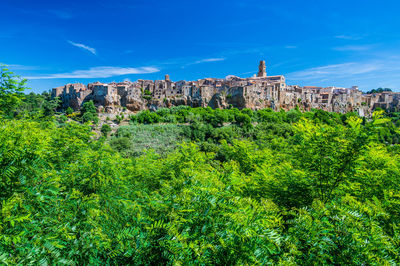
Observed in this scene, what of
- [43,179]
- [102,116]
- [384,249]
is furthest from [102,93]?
[384,249]

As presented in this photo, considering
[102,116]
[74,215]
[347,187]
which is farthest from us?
[102,116]

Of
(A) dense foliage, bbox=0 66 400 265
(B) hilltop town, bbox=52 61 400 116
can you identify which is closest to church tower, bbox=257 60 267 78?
(B) hilltop town, bbox=52 61 400 116

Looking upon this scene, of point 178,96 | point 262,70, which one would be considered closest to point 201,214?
point 178,96

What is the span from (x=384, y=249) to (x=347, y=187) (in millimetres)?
2505

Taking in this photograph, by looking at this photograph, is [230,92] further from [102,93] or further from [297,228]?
[297,228]

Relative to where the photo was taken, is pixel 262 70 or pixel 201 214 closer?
pixel 201 214

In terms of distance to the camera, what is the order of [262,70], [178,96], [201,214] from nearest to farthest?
[201,214], [178,96], [262,70]

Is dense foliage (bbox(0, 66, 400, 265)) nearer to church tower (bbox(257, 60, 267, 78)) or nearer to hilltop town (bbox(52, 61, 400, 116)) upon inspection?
hilltop town (bbox(52, 61, 400, 116))

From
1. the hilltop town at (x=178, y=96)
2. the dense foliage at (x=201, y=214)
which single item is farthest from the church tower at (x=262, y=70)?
the dense foliage at (x=201, y=214)

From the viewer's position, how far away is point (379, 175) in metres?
6.47

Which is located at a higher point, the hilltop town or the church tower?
the church tower

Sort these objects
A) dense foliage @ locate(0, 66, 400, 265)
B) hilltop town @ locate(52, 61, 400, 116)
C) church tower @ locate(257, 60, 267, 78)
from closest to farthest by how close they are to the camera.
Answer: dense foliage @ locate(0, 66, 400, 265) < hilltop town @ locate(52, 61, 400, 116) < church tower @ locate(257, 60, 267, 78)

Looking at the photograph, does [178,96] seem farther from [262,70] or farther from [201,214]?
[201,214]

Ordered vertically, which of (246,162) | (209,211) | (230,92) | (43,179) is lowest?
(246,162)
